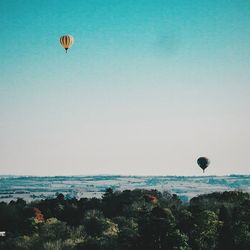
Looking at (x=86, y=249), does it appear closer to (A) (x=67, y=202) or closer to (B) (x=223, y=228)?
(B) (x=223, y=228)

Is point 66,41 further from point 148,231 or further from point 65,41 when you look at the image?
point 148,231

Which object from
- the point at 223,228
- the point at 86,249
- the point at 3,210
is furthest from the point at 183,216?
the point at 3,210

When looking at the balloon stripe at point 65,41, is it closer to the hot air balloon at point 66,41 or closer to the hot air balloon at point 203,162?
the hot air balloon at point 66,41

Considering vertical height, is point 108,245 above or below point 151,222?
below

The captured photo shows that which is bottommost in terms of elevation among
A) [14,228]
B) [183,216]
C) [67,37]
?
[14,228]

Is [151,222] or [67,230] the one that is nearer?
[151,222]

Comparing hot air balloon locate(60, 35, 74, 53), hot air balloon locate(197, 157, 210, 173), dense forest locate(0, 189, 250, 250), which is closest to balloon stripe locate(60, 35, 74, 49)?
hot air balloon locate(60, 35, 74, 53)

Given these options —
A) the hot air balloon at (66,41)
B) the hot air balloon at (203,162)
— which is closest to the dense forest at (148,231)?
the hot air balloon at (203,162)
